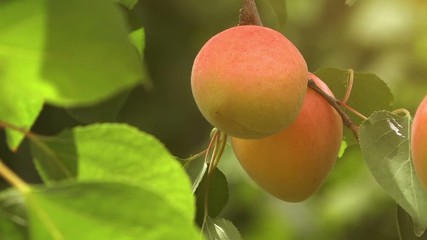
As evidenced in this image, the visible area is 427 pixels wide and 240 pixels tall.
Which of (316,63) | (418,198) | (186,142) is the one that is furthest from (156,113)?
(418,198)

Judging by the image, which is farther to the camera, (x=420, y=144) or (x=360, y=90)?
(x=360, y=90)

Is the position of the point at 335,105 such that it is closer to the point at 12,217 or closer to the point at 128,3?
the point at 128,3

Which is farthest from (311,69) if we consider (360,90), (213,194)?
(213,194)

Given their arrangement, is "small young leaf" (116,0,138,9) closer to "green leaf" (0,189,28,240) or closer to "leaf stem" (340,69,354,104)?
"leaf stem" (340,69,354,104)

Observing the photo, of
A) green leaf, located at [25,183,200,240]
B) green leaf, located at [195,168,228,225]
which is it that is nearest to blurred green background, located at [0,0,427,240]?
green leaf, located at [195,168,228,225]

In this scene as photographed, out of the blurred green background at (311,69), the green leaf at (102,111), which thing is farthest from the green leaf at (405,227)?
→ the blurred green background at (311,69)
